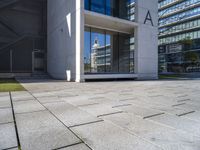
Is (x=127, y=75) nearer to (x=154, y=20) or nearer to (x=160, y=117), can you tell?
(x=154, y=20)

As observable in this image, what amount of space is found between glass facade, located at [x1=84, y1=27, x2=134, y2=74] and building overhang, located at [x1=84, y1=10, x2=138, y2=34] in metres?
0.56

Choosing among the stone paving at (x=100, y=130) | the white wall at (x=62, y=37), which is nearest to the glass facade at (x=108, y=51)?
the white wall at (x=62, y=37)

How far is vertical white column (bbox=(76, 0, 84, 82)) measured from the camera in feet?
40.1

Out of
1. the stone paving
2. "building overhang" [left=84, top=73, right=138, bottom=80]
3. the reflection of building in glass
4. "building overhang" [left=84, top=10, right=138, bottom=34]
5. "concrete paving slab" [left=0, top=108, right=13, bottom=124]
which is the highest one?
"building overhang" [left=84, top=10, right=138, bottom=34]

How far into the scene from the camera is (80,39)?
12180mm

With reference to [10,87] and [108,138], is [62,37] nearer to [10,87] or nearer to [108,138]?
[10,87]

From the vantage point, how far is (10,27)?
20.8 m

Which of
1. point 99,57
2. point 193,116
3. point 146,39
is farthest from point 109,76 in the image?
point 193,116

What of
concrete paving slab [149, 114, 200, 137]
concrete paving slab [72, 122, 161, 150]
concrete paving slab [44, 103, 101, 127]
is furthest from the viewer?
concrete paving slab [44, 103, 101, 127]

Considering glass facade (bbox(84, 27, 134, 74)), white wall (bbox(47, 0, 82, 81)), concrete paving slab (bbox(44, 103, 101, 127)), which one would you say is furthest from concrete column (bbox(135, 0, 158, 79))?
concrete paving slab (bbox(44, 103, 101, 127))

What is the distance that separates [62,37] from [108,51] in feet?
17.5

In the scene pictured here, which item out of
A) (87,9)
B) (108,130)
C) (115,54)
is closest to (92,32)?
(87,9)

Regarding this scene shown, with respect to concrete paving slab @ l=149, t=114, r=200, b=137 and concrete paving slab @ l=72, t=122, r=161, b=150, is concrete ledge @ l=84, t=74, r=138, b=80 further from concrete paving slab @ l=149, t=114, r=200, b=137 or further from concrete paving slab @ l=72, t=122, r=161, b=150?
concrete paving slab @ l=72, t=122, r=161, b=150

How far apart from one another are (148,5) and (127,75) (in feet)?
28.0
